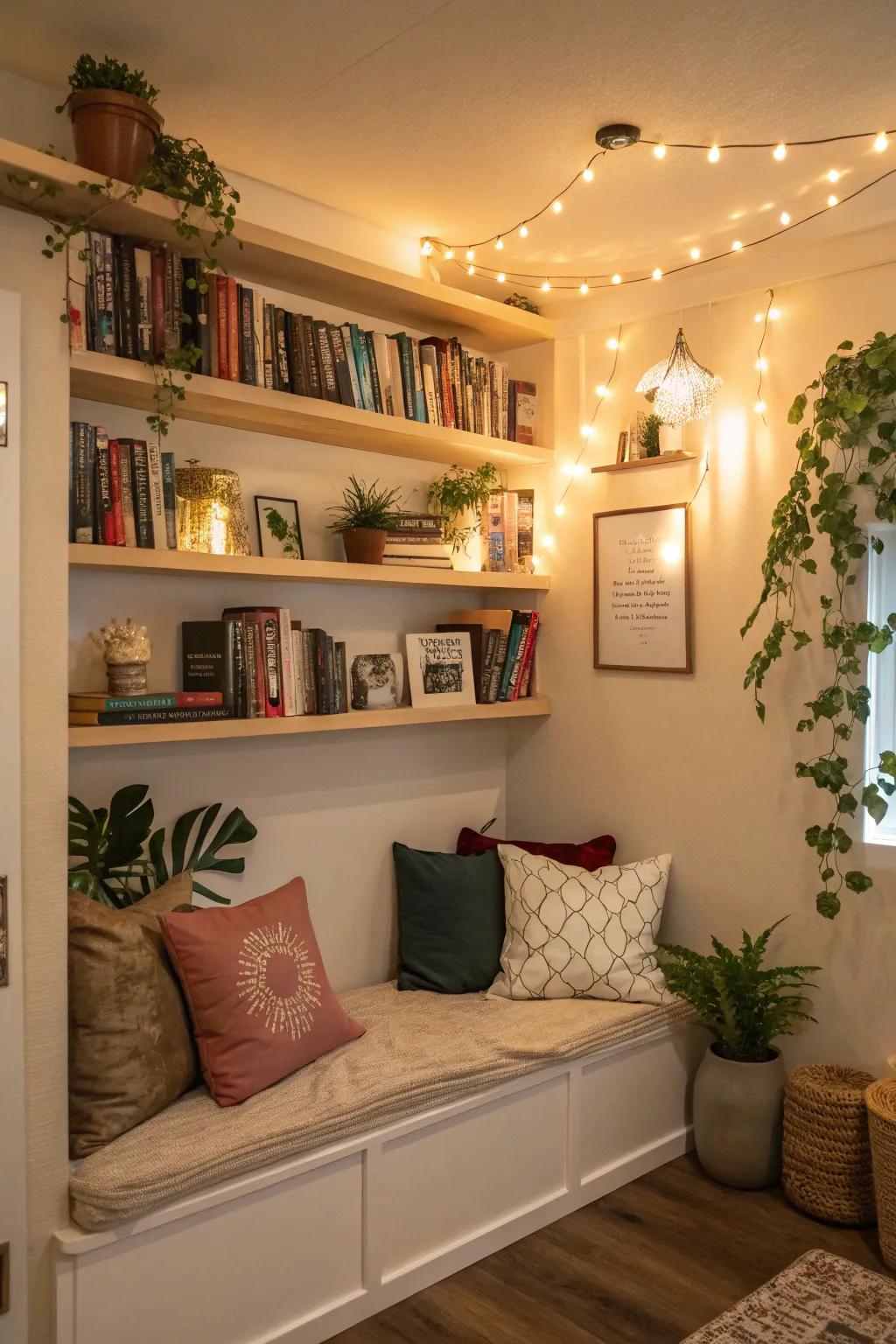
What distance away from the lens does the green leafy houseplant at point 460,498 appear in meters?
3.40

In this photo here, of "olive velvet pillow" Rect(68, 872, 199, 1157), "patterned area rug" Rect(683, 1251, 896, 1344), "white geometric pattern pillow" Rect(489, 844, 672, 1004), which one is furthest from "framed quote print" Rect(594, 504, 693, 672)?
"olive velvet pillow" Rect(68, 872, 199, 1157)

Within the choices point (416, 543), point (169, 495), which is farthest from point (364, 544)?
point (169, 495)

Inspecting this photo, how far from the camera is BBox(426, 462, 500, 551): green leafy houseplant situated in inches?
134

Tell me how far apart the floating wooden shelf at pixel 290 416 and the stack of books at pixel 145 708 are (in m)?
0.72

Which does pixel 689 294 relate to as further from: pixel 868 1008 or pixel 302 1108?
pixel 302 1108

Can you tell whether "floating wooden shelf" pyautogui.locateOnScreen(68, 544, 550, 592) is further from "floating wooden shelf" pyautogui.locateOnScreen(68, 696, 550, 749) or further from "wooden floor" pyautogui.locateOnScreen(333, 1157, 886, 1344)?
"wooden floor" pyautogui.locateOnScreen(333, 1157, 886, 1344)

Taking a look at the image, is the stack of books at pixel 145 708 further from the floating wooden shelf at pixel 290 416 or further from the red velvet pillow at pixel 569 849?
the red velvet pillow at pixel 569 849

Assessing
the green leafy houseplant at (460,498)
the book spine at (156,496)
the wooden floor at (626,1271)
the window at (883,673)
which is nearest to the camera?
the wooden floor at (626,1271)

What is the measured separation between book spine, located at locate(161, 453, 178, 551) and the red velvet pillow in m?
1.46

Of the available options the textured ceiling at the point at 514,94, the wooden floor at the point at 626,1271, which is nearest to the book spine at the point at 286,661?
the textured ceiling at the point at 514,94

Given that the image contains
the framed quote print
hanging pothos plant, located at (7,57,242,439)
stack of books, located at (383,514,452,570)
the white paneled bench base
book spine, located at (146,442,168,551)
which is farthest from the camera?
the framed quote print

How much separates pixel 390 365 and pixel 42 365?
1.19 meters

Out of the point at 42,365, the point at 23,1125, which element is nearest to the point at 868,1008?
the point at 23,1125

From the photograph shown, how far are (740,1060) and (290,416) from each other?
215cm
